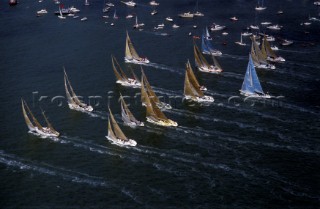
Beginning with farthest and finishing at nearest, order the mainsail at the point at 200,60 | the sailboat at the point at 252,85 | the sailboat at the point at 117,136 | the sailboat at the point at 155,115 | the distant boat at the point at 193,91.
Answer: the mainsail at the point at 200,60
the sailboat at the point at 252,85
the distant boat at the point at 193,91
the sailboat at the point at 155,115
the sailboat at the point at 117,136

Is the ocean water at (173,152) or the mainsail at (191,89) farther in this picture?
the mainsail at (191,89)

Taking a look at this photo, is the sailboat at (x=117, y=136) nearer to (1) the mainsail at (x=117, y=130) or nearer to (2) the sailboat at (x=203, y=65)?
(1) the mainsail at (x=117, y=130)

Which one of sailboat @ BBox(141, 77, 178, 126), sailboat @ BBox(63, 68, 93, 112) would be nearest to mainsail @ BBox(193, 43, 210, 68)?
sailboat @ BBox(141, 77, 178, 126)

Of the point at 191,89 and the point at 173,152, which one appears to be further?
the point at 191,89

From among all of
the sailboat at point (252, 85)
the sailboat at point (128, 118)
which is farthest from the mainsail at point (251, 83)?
the sailboat at point (128, 118)

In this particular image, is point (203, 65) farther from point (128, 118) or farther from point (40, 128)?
point (40, 128)

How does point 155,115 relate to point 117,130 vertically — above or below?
above

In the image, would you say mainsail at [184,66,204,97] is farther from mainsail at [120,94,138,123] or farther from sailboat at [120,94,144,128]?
mainsail at [120,94,138,123]

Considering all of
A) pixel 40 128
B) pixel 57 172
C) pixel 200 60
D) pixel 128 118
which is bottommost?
pixel 57 172

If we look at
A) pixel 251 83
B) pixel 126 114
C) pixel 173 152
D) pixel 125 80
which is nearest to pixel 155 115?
pixel 126 114

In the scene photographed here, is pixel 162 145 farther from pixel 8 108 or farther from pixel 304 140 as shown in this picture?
pixel 8 108

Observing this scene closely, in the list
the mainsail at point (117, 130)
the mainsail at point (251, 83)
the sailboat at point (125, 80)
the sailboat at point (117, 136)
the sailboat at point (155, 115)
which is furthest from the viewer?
the sailboat at point (125, 80)
